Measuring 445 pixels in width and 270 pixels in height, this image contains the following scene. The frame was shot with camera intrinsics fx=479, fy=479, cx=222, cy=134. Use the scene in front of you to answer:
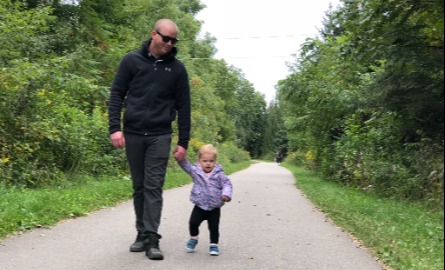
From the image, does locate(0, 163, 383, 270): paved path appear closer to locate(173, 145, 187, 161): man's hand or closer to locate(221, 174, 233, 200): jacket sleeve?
locate(221, 174, 233, 200): jacket sleeve

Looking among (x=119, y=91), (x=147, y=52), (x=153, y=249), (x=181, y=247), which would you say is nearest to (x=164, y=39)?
(x=147, y=52)

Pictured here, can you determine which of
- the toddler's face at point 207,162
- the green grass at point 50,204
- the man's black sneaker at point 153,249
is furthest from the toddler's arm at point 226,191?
the green grass at point 50,204

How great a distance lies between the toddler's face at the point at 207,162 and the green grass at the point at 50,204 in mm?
2417

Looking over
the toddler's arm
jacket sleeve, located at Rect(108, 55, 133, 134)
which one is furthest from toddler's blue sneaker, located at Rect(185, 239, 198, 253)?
jacket sleeve, located at Rect(108, 55, 133, 134)

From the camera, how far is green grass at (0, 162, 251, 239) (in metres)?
5.94

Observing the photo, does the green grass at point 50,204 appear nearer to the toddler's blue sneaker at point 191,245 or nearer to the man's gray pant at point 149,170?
the man's gray pant at point 149,170

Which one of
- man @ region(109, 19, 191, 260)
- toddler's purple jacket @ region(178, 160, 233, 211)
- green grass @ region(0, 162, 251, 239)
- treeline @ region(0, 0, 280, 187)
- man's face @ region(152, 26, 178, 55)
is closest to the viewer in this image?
man's face @ region(152, 26, 178, 55)

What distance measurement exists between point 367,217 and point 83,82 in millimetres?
8098

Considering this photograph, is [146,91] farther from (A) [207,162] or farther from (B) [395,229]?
(B) [395,229]

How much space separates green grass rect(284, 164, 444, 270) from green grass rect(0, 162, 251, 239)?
4128 mm

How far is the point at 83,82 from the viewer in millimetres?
12672

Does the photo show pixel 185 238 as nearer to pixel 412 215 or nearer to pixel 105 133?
pixel 412 215

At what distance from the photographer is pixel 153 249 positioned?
15.0 ft

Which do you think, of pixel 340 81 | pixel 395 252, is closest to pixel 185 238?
pixel 395 252
